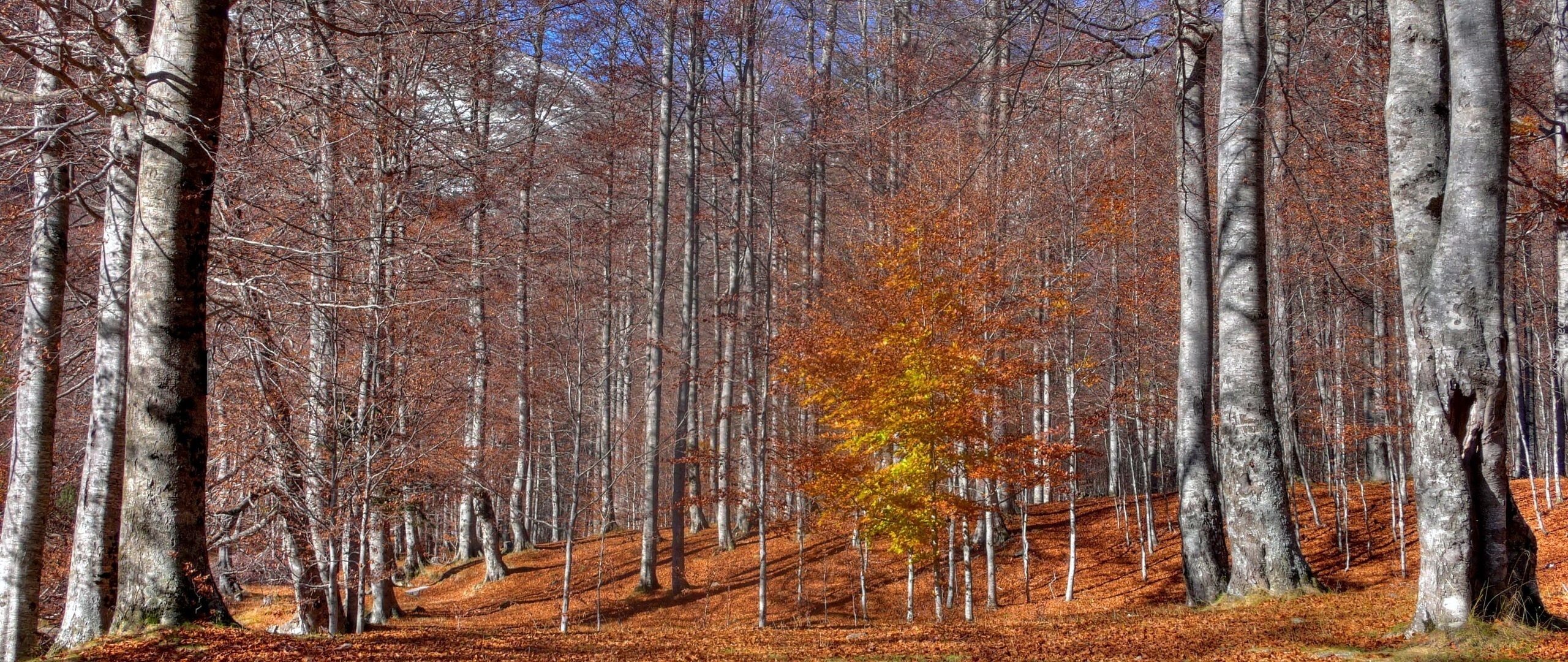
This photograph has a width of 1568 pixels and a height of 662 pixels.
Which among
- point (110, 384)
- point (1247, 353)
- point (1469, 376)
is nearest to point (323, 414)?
point (110, 384)

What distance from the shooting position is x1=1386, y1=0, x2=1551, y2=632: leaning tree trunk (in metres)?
4.50

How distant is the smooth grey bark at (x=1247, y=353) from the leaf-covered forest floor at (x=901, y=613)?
39 centimetres

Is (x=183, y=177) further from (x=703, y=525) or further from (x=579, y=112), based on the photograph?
(x=703, y=525)

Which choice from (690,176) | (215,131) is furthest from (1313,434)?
(215,131)

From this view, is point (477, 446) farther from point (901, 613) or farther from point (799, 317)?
point (901, 613)

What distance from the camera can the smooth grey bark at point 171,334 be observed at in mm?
4969

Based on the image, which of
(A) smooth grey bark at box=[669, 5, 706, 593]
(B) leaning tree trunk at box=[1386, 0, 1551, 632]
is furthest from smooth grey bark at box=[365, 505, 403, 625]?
(B) leaning tree trunk at box=[1386, 0, 1551, 632]

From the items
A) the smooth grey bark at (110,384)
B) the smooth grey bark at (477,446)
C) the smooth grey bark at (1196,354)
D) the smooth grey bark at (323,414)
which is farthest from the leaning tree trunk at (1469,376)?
the smooth grey bark at (477,446)

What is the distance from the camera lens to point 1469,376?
178 inches

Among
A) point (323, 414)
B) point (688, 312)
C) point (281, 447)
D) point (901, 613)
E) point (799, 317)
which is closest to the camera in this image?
point (281, 447)

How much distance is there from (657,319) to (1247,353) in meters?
9.49

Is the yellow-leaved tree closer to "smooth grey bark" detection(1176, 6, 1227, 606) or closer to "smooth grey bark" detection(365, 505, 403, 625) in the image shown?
"smooth grey bark" detection(1176, 6, 1227, 606)

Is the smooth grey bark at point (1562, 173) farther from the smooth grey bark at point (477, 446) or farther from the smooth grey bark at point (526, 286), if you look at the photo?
the smooth grey bark at point (526, 286)

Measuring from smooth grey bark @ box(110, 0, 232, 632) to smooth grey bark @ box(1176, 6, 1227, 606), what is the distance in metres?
6.82
